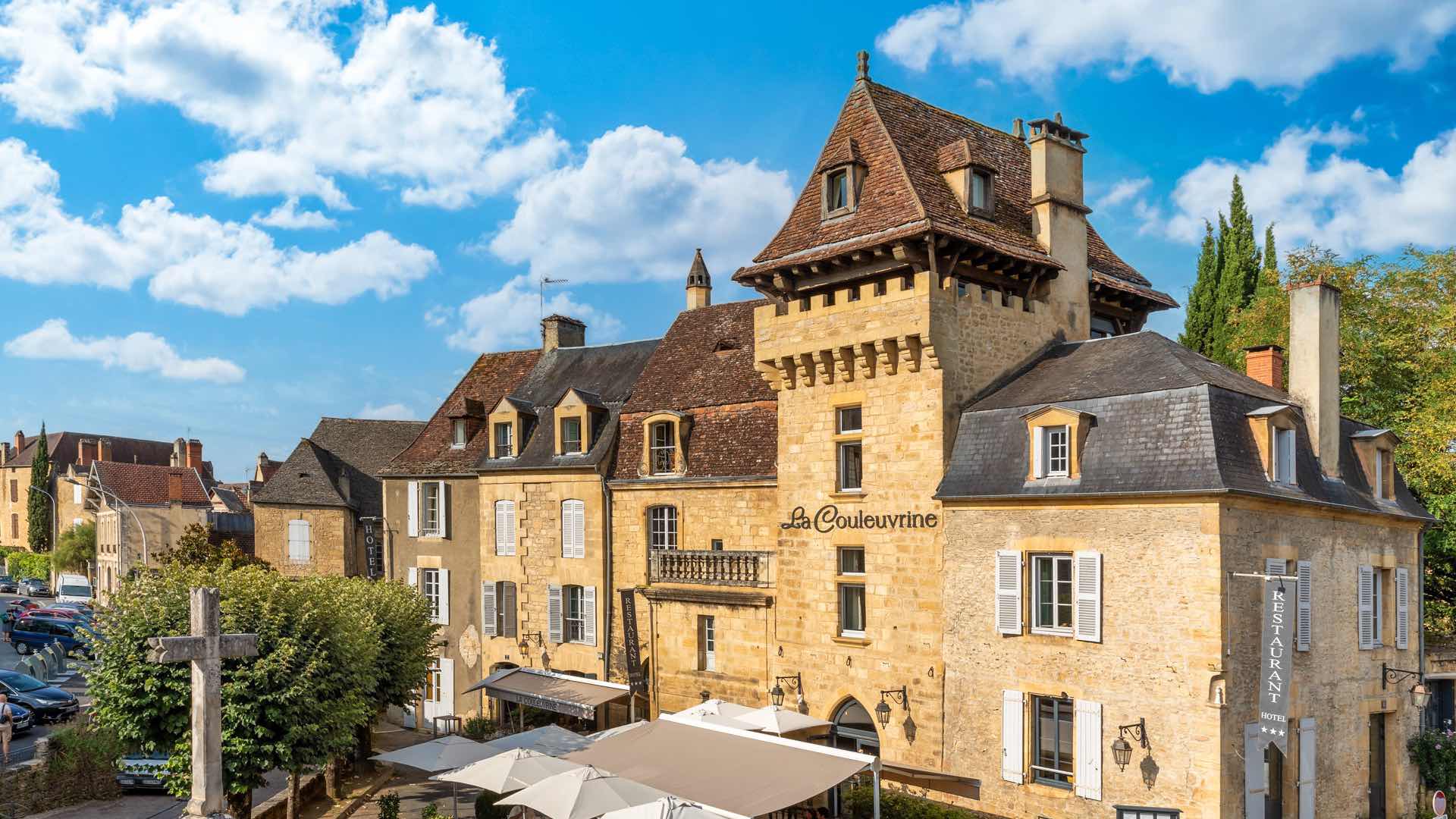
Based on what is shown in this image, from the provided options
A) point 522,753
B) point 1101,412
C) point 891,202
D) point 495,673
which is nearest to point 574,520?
point 495,673

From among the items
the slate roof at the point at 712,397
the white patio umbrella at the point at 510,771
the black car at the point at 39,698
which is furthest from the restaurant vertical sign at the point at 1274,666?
the black car at the point at 39,698

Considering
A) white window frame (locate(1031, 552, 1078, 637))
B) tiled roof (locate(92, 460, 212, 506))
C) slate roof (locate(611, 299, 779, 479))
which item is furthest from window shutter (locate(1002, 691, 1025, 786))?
tiled roof (locate(92, 460, 212, 506))

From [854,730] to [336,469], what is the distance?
23711 mm

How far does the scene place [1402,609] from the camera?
23.7 m

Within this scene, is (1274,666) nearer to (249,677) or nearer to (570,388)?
(249,677)

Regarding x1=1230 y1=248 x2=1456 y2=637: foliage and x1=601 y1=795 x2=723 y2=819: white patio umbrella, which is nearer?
x1=601 y1=795 x2=723 y2=819: white patio umbrella

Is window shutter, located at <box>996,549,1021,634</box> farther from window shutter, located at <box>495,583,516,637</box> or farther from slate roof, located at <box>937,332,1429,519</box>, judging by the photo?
window shutter, located at <box>495,583,516,637</box>

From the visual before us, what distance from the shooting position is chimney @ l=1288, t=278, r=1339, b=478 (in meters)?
21.8

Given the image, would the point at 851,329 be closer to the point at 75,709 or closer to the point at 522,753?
the point at 522,753

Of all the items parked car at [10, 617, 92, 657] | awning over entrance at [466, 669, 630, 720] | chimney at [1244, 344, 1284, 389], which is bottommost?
parked car at [10, 617, 92, 657]

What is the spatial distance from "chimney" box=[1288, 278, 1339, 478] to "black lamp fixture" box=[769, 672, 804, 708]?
1122 cm

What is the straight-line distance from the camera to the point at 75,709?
34.7m

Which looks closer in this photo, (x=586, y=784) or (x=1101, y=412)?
(x=586, y=784)

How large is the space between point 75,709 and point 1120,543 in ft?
104
